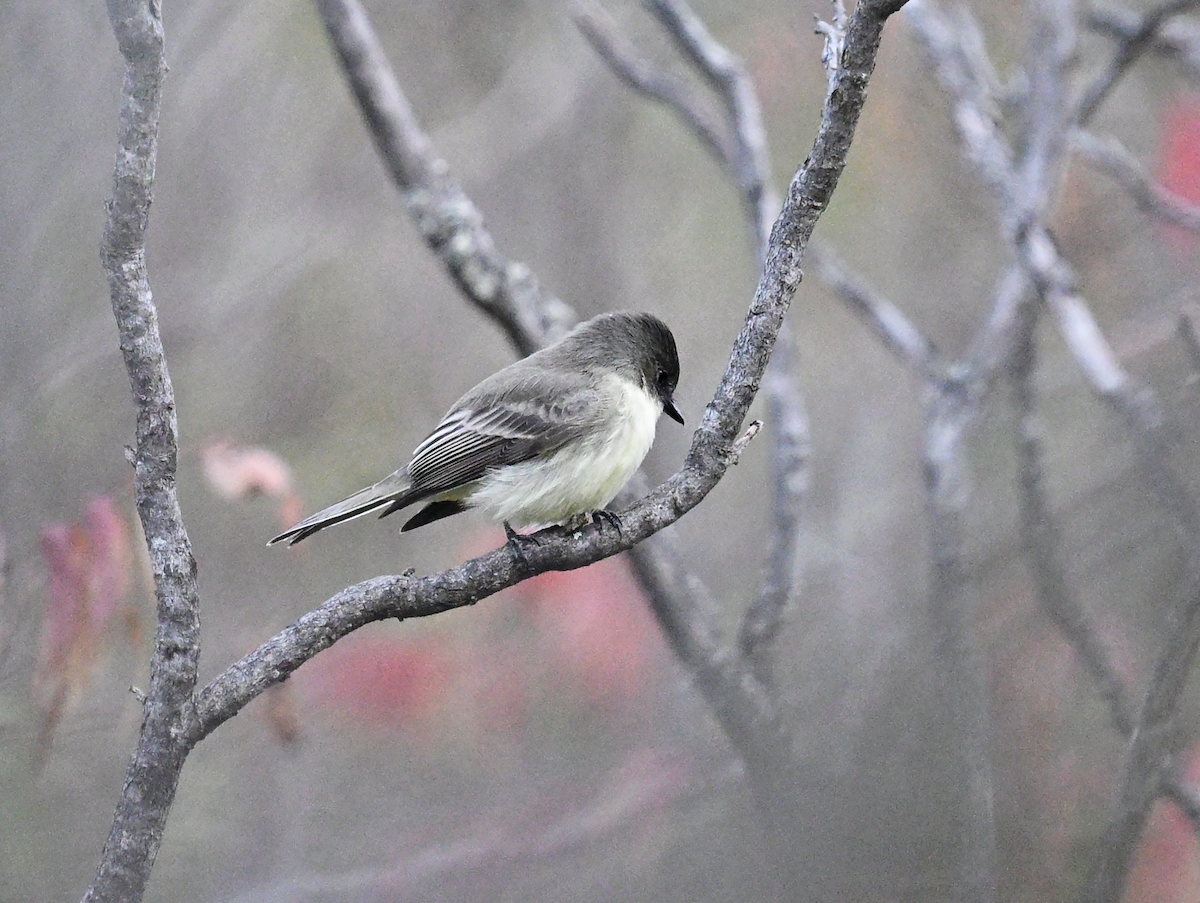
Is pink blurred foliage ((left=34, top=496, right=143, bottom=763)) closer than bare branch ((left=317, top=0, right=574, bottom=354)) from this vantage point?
Yes

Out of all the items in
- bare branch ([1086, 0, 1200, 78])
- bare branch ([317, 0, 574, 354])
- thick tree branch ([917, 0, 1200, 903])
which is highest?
bare branch ([317, 0, 574, 354])

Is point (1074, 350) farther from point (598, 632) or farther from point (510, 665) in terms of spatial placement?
point (510, 665)

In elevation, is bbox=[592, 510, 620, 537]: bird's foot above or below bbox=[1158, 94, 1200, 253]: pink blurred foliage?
below

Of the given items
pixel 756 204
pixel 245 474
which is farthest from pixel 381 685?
pixel 756 204

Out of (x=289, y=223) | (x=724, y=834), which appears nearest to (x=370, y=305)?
(x=289, y=223)

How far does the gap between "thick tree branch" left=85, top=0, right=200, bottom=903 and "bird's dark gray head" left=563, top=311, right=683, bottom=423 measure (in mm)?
2088

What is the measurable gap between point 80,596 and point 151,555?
5.53 ft

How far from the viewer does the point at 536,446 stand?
3658 mm

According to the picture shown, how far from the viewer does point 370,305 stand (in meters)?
6.80

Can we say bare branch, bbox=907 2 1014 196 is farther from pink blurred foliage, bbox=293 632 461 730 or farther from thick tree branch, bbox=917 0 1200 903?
pink blurred foliage, bbox=293 632 461 730

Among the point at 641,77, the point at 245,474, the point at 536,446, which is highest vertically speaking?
the point at 641,77

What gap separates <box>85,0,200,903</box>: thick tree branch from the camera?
1.90 metres

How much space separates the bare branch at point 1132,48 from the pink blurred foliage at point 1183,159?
1.46m

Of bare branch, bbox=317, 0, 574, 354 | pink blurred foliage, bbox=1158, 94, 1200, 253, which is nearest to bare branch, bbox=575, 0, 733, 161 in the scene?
bare branch, bbox=317, 0, 574, 354
